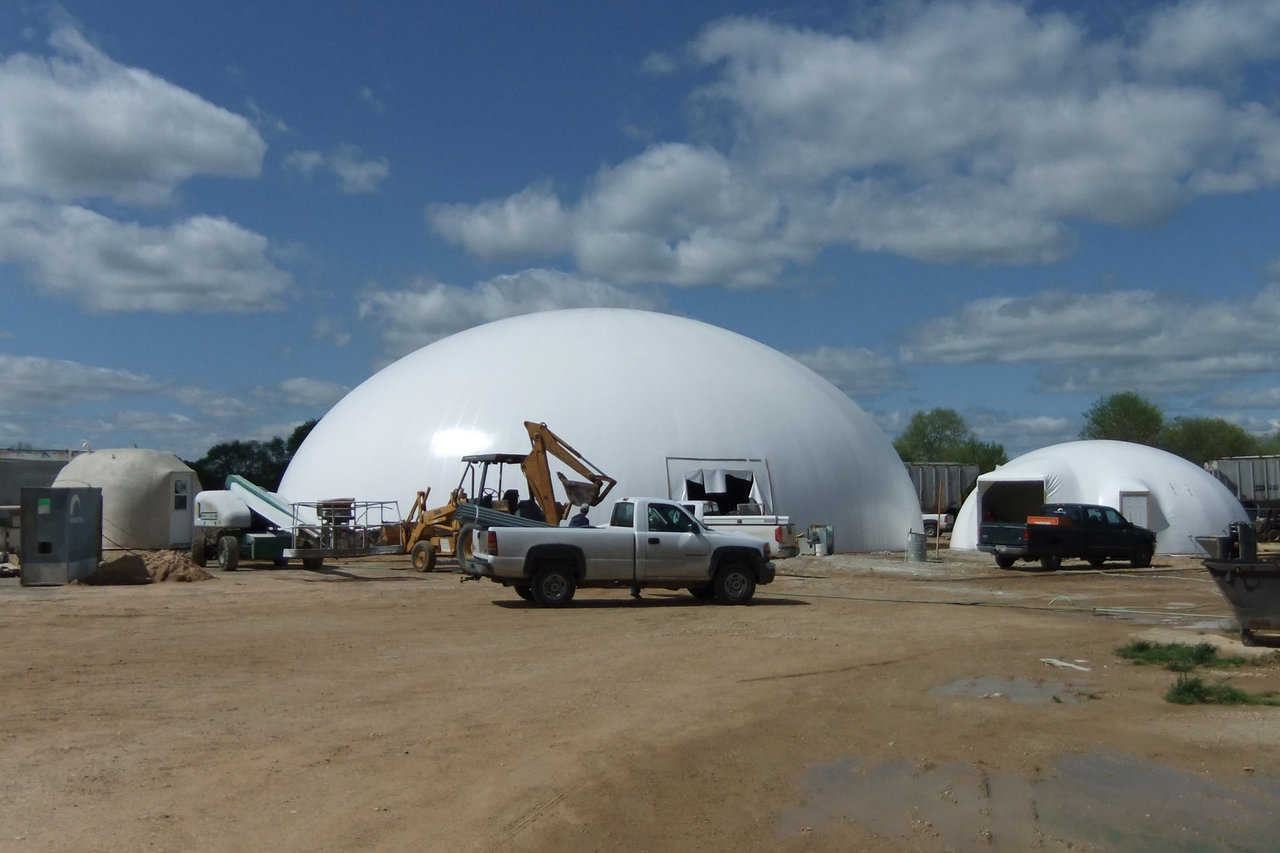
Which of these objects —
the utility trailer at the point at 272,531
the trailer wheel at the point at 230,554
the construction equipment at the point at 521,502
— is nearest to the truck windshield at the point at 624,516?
the construction equipment at the point at 521,502

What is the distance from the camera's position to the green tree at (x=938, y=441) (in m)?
104

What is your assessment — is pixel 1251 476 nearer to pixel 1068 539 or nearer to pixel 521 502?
pixel 1068 539

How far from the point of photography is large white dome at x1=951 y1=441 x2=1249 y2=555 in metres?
35.9

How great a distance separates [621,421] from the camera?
33906mm

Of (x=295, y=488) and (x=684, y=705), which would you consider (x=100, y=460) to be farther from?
(x=684, y=705)

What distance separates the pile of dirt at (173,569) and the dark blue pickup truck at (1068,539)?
18.8 m

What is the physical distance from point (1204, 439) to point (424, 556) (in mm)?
81898

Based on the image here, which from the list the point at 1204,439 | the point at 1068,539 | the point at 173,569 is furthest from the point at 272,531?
the point at 1204,439

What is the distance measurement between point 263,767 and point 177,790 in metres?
0.64

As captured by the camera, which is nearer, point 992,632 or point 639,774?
point 639,774

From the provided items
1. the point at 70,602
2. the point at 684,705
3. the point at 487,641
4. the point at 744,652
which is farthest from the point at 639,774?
the point at 70,602

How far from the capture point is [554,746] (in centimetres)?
776

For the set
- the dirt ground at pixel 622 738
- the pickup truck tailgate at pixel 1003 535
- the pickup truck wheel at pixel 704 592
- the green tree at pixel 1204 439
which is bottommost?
the dirt ground at pixel 622 738

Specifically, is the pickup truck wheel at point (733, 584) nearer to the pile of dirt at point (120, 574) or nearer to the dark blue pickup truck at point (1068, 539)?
the dark blue pickup truck at point (1068, 539)
